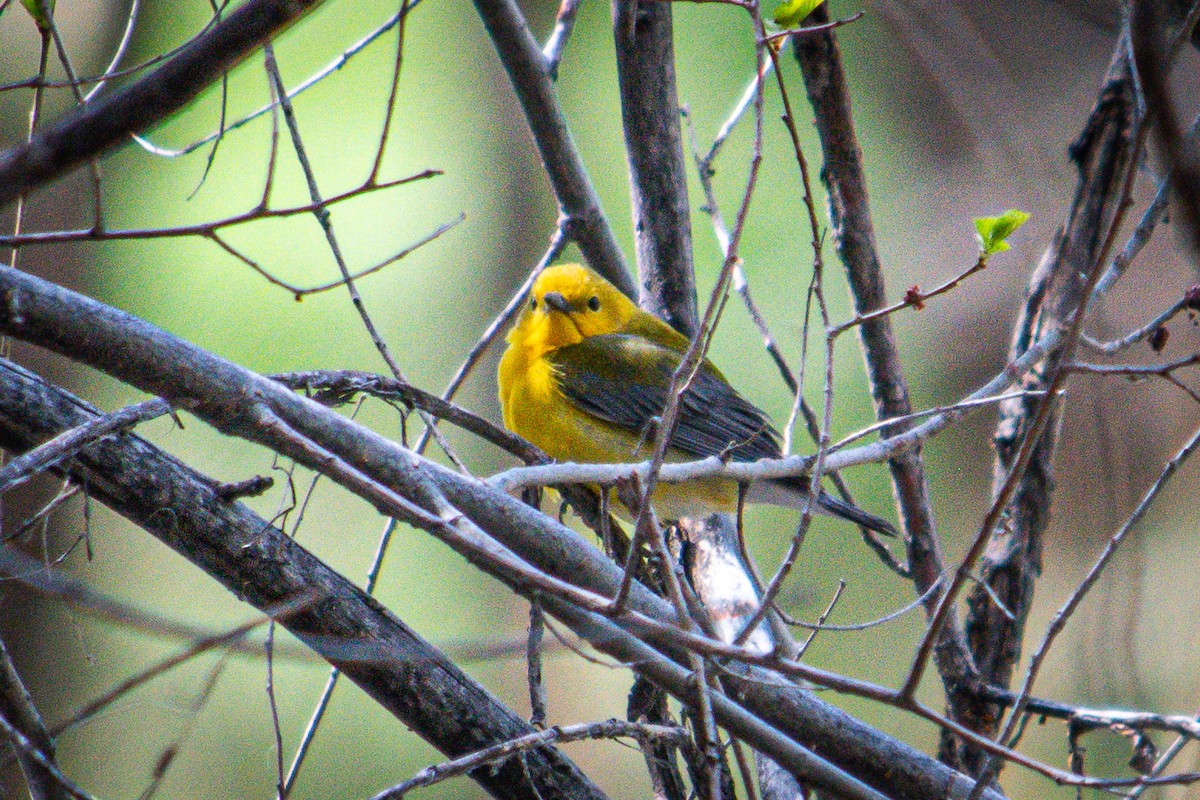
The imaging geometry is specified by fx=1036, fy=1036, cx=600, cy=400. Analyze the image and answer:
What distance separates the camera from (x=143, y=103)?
101cm

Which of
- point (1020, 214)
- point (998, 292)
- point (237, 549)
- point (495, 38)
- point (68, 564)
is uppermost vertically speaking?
point (998, 292)

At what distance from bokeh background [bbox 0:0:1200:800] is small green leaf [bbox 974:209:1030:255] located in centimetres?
281

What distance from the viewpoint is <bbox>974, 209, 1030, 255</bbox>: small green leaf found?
220 cm

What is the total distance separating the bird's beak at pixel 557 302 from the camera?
13.8 ft

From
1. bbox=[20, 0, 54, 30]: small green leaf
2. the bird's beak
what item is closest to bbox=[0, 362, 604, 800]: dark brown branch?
bbox=[20, 0, 54, 30]: small green leaf

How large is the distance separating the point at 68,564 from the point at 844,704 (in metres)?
4.79

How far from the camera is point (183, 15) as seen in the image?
20.4 feet

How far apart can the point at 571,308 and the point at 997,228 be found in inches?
89.6

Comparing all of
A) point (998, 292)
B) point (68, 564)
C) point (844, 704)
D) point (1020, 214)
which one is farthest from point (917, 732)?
point (68, 564)

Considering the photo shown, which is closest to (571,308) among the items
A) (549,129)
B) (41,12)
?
(549,129)

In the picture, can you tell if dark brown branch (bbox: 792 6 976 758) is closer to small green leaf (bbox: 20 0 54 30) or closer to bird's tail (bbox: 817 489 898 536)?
bird's tail (bbox: 817 489 898 536)

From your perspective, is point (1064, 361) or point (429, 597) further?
point (429, 597)

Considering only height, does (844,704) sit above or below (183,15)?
below

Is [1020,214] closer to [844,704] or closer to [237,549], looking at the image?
[237,549]
